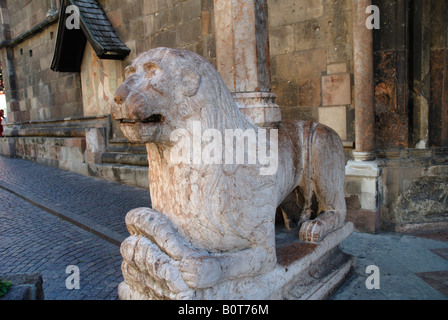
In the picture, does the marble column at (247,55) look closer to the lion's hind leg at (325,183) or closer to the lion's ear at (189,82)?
the lion's hind leg at (325,183)

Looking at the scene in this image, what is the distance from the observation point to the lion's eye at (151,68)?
62.4 inches

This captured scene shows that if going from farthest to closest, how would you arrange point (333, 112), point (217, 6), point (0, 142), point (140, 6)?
1. point (0, 142)
2. point (140, 6)
3. point (333, 112)
4. point (217, 6)

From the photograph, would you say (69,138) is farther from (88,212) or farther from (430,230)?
(430,230)

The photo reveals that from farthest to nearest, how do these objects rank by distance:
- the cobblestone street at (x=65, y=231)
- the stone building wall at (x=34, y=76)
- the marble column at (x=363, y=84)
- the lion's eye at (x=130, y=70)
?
1. the stone building wall at (x=34, y=76)
2. the marble column at (x=363, y=84)
3. the cobblestone street at (x=65, y=231)
4. the lion's eye at (x=130, y=70)

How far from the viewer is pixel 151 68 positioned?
1.60 meters

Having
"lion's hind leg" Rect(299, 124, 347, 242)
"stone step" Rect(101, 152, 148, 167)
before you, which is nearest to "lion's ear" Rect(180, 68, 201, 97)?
"lion's hind leg" Rect(299, 124, 347, 242)

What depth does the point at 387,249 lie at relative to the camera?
10.4ft

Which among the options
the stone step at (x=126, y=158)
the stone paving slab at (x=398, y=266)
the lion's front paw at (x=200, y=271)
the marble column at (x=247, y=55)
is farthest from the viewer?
the stone step at (x=126, y=158)

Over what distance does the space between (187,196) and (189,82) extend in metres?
0.51

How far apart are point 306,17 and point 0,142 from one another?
12.2 m

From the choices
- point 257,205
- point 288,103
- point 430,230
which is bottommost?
point 430,230

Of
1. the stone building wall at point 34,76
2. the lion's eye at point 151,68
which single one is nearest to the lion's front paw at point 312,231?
the lion's eye at point 151,68

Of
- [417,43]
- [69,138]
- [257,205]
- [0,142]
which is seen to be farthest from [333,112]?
[0,142]

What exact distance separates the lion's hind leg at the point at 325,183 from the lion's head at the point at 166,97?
3.00 feet
